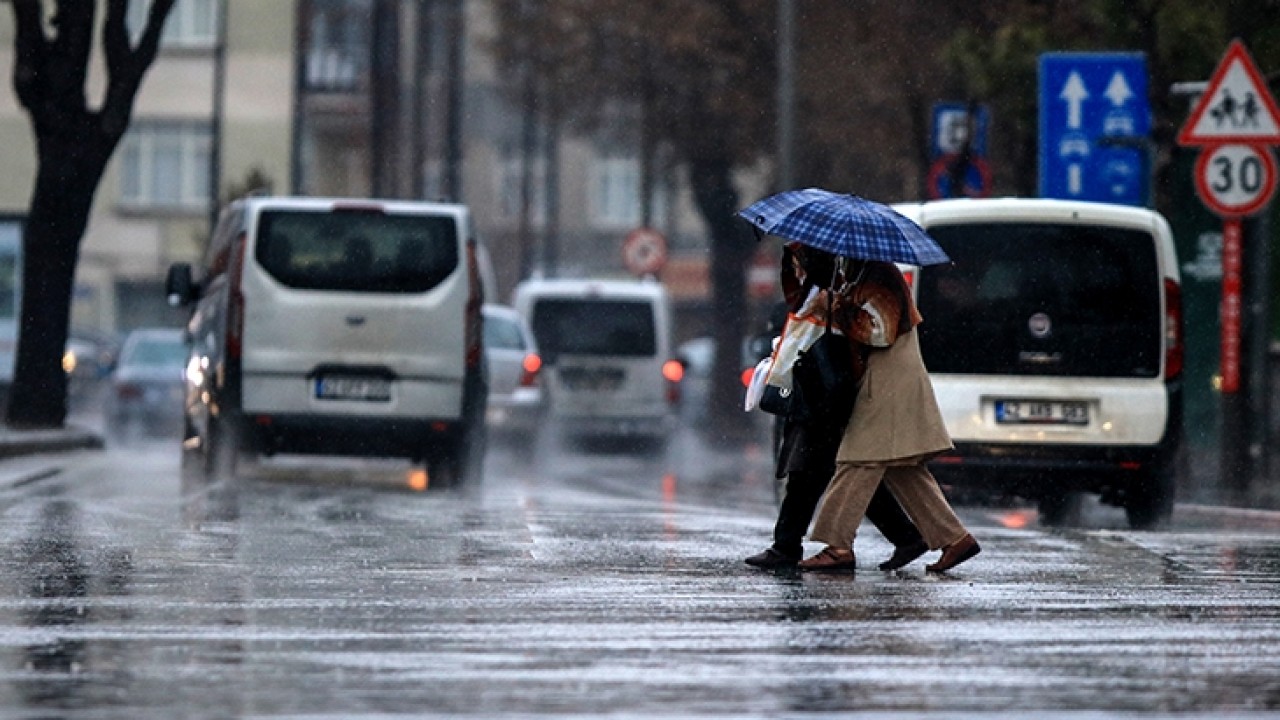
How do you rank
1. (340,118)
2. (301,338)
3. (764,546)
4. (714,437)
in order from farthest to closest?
(340,118) < (714,437) < (301,338) < (764,546)

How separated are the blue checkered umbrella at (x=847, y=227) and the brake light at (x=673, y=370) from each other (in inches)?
851

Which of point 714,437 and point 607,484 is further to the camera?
point 714,437

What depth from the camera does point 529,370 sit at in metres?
31.2

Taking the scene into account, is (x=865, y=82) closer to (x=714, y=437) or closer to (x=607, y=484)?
(x=714, y=437)

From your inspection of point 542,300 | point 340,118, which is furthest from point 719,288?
point 340,118

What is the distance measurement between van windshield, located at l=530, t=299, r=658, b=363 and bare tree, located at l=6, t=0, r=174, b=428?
6.18 m

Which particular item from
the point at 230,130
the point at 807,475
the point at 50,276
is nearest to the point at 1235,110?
the point at 807,475

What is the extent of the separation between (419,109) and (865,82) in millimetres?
25089

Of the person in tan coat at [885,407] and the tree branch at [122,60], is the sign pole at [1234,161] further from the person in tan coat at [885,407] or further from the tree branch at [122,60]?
the tree branch at [122,60]

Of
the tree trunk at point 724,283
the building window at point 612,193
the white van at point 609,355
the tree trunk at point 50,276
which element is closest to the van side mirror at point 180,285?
the tree trunk at point 50,276

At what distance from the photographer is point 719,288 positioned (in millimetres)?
47531

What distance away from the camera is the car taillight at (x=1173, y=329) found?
15992mm

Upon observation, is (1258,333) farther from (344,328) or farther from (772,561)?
(772,561)

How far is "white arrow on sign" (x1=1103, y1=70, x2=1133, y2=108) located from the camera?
22.6 meters
